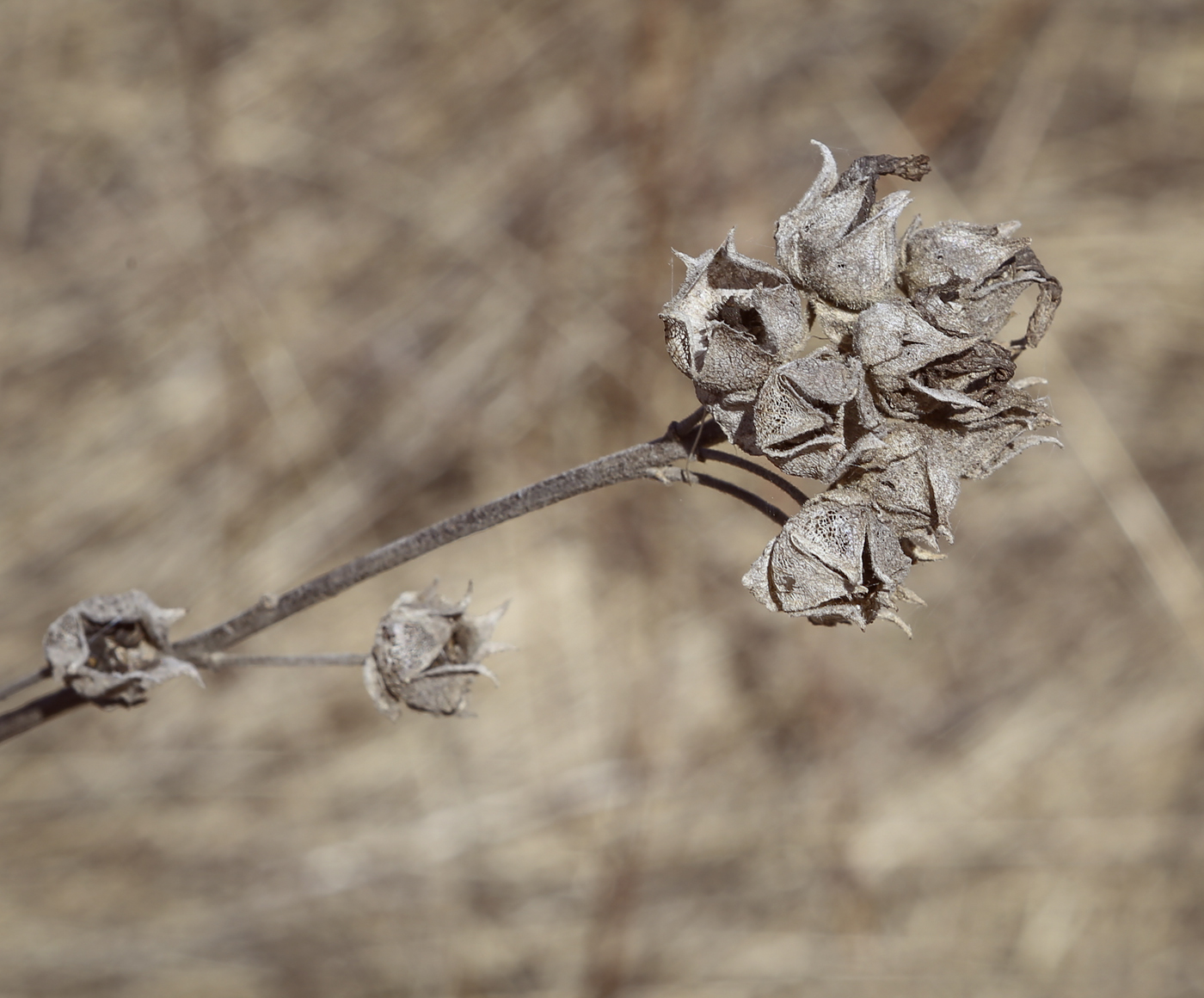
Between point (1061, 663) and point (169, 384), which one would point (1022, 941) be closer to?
point (1061, 663)

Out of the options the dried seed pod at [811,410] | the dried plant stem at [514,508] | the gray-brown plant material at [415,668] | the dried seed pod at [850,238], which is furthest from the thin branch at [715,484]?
the gray-brown plant material at [415,668]

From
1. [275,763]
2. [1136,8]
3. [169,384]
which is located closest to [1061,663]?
[1136,8]

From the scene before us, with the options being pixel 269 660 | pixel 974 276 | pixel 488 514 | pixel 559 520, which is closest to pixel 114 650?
pixel 269 660

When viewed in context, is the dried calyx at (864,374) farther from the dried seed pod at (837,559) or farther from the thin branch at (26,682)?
the thin branch at (26,682)

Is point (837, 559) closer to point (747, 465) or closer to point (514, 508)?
point (747, 465)

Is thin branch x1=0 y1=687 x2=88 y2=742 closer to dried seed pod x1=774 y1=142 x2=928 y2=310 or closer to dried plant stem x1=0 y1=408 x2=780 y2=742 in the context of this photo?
dried plant stem x1=0 y1=408 x2=780 y2=742

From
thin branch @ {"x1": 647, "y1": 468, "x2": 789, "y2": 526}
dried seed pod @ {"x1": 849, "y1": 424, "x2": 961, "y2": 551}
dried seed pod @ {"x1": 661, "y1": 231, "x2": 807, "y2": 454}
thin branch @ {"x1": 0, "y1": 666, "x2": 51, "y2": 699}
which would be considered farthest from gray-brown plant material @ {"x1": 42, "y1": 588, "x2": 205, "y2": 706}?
dried seed pod @ {"x1": 849, "y1": 424, "x2": 961, "y2": 551}
